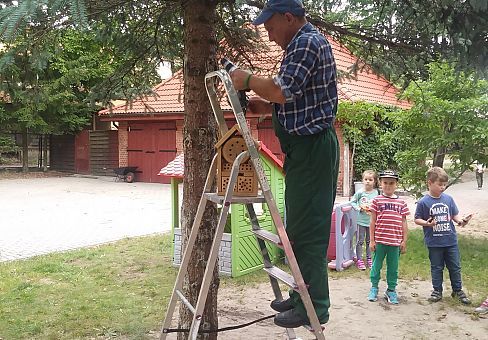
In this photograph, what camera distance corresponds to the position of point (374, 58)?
5574mm

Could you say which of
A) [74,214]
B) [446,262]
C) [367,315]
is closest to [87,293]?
[367,315]

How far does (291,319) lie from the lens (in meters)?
2.65

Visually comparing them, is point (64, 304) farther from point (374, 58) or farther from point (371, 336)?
point (374, 58)

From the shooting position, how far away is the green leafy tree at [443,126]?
810 cm

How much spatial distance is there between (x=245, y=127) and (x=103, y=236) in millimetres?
8585

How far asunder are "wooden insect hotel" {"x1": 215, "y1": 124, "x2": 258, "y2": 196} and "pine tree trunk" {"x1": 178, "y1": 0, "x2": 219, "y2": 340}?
43.8 inches

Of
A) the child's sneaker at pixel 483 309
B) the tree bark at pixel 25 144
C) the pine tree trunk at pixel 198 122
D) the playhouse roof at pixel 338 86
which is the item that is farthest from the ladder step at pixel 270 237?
the tree bark at pixel 25 144

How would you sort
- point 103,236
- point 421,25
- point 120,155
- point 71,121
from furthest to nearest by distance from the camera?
point 71,121 → point 120,155 → point 103,236 → point 421,25

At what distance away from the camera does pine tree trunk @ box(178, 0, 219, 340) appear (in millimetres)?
4000

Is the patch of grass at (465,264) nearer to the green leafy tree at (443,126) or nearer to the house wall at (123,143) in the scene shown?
the green leafy tree at (443,126)

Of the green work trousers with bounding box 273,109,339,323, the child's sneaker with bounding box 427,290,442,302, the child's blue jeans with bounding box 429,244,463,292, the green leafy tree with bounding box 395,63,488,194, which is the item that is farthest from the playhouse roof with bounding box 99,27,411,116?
the child's sneaker with bounding box 427,290,442,302

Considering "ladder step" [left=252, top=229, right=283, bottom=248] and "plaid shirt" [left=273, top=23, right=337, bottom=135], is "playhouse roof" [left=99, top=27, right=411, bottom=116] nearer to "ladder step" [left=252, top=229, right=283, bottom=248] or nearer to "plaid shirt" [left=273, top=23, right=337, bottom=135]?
"plaid shirt" [left=273, top=23, right=337, bottom=135]

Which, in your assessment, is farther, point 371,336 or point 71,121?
point 71,121

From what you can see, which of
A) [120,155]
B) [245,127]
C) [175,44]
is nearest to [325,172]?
[245,127]
